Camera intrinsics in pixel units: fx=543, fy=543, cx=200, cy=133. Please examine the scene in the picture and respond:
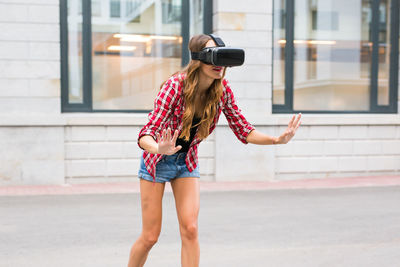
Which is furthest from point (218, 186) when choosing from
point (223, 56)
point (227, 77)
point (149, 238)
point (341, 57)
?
point (223, 56)

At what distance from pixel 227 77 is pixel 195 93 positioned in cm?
686

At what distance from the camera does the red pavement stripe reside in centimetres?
927

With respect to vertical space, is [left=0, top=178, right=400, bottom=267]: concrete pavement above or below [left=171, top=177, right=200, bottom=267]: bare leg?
below

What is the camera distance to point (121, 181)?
1019cm

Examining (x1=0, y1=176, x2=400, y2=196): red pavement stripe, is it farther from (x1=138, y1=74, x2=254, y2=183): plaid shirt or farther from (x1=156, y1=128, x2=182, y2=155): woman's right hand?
(x1=156, y1=128, x2=182, y2=155): woman's right hand

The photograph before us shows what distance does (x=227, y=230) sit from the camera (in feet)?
21.6

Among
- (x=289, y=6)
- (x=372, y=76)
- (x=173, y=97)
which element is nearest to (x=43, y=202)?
(x=173, y=97)

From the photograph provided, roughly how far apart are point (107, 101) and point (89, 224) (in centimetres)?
415

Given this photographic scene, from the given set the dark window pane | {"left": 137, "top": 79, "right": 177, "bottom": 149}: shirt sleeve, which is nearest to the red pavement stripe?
the dark window pane

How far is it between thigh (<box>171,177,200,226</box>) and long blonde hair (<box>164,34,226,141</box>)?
32cm

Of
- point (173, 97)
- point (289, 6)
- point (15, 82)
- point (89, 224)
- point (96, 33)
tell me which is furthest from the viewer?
point (289, 6)

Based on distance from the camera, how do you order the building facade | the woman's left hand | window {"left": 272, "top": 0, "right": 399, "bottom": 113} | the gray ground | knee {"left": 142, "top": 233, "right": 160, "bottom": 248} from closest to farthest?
1. the woman's left hand
2. knee {"left": 142, "top": 233, "right": 160, "bottom": 248}
3. the gray ground
4. the building facade
5. window {"left": 272, "top": 0, "right": 399, "bottom": 113}

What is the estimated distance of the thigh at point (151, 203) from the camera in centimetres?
378

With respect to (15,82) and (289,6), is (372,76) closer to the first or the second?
(289,6)
